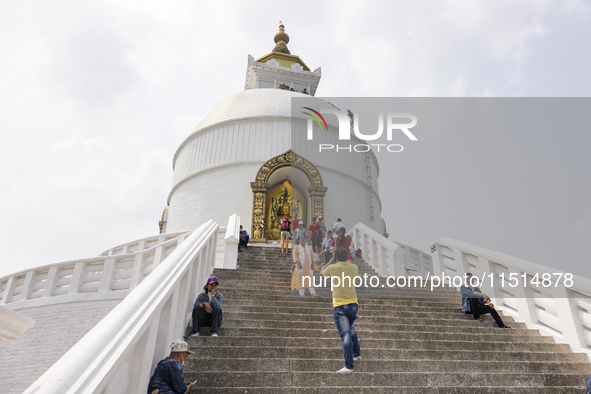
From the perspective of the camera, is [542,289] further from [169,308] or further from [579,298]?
[169,308]

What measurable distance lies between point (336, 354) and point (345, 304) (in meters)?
0.61

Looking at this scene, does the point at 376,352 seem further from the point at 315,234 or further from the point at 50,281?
the point at 50,281

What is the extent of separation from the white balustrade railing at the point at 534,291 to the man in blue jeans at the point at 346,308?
3.08 meters

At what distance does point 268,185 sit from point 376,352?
452 inches

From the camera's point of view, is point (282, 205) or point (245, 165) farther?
point (245, 165)

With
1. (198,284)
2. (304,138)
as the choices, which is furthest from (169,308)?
(304,138)

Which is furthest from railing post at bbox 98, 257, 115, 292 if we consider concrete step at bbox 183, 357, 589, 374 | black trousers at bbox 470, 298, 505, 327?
black trousers at bbox 470, 298, 505, 327

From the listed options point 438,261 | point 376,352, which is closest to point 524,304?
point 438,261

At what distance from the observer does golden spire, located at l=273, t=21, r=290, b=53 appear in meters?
27.1

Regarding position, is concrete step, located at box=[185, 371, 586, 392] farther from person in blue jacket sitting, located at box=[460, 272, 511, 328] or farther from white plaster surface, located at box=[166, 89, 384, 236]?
white plaster surface, located at box=[166, 89, 384, 236]

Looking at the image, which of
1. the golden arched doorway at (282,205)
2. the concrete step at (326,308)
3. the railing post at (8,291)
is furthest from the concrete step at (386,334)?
the golden arched doorway at (282,205)

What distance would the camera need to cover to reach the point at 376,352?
14.7ft

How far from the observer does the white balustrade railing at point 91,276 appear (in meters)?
8.16

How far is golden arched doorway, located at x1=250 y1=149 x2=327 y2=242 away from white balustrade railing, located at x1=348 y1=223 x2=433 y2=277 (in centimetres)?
336
